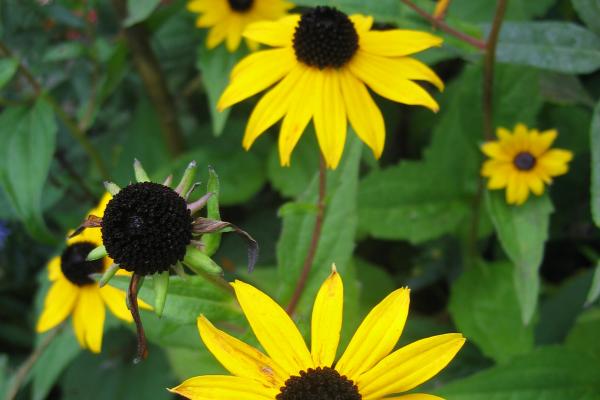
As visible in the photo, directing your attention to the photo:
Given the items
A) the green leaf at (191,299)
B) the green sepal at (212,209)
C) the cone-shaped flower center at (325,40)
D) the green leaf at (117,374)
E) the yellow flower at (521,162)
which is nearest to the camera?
the green sepal at (212,209)

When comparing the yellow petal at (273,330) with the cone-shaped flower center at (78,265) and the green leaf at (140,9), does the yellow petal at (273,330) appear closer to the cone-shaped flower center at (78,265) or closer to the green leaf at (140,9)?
the cone-shaped flower center at (78,265)

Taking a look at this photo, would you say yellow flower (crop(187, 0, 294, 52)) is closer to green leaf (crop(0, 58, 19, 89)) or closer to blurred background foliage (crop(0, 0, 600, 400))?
blurred background foliage (crop(0, 0, 600, 400))

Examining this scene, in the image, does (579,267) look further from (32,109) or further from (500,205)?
(32,109)

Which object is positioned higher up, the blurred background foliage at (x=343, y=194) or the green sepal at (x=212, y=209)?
the green sepal at (x=212, y=209)

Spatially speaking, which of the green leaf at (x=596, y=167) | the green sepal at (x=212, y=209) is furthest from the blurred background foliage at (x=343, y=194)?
the green sepal at (x=212, y=209)

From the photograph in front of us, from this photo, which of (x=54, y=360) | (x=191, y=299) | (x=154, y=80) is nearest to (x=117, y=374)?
(x=54, y=360)

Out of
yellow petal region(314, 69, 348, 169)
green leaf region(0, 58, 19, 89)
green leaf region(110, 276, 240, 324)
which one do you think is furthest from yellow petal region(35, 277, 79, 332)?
yellow petal region(314, 69, 348, 169)

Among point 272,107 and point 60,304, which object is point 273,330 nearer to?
point 272,107
